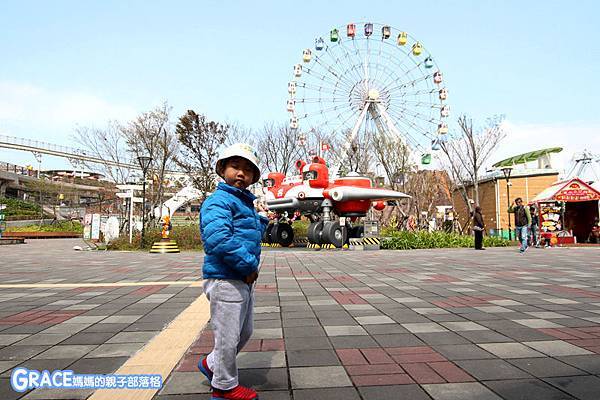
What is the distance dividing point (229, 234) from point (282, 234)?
18.5 meters

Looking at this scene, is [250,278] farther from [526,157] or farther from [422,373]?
[526,157]

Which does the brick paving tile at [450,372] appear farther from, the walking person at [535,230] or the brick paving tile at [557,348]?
the walking person at [535,230]

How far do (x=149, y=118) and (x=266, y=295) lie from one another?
23904 millimetres

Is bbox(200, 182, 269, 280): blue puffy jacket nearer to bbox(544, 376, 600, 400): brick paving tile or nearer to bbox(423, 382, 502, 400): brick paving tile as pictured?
bbox(423, 382, 502, 400): brick paving tile

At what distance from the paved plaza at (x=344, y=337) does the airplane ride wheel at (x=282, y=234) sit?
1335cm

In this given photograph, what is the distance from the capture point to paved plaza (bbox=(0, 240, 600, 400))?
104 inches

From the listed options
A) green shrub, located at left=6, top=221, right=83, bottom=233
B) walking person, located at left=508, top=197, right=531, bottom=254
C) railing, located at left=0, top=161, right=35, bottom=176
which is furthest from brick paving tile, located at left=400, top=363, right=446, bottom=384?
railing, located at left=0, top=161, right=35, bottom=176

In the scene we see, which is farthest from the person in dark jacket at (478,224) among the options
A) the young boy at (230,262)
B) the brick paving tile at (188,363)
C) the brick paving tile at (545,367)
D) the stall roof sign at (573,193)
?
the young boy at (230,262)

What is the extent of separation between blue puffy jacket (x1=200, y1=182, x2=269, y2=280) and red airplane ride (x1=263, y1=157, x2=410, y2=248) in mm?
14731

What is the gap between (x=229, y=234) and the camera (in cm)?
236

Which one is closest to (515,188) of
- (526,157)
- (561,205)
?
(526,157)

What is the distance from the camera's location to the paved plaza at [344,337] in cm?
263

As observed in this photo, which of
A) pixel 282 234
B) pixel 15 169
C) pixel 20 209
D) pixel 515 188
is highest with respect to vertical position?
pixel 15 169

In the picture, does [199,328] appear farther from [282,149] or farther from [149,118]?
[282,149]
